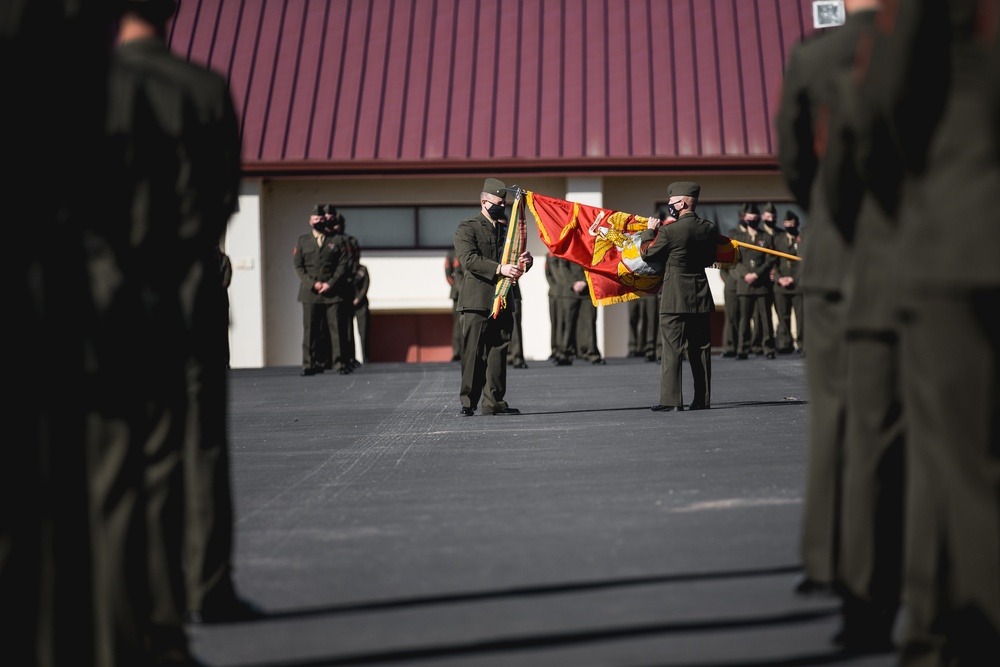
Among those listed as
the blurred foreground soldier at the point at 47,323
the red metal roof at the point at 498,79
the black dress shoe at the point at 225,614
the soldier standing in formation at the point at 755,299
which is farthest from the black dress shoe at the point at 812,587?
the red metal roof at the point at 498,79

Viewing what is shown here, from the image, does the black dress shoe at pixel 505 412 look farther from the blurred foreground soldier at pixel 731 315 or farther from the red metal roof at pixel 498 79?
the red metal roof at pixel 498 79

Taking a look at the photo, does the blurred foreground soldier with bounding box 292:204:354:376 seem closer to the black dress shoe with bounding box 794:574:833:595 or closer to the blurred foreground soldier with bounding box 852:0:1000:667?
the black dress shoe with bounding box 794:574:833:595

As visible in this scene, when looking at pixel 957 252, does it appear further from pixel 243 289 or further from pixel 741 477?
pixel 243 289

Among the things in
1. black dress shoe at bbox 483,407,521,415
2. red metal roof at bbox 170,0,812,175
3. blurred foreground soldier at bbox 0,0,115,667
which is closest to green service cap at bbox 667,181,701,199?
black dress shoe at bbox 483,407,521,415

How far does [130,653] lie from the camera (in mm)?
4363

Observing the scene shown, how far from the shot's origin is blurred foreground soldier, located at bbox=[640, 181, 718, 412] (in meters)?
14.4

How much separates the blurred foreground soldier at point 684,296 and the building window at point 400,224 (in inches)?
538

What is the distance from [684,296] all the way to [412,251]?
46.7ft

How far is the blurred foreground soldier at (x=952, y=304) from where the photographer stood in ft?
13.1

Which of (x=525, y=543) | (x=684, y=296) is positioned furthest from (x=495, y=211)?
(x=525, y=543)

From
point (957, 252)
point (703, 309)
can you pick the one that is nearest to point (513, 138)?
point (703, 309)

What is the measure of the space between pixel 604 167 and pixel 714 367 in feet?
19.5

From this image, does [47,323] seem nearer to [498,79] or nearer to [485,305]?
[485,305]

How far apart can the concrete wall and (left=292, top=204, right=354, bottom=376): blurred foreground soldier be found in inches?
201
